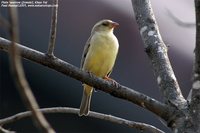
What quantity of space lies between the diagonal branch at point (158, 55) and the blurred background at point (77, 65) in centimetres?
353

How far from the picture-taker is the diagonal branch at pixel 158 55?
2.90 m

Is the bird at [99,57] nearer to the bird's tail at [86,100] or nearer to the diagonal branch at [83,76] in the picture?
the bird's tail at [86,100]

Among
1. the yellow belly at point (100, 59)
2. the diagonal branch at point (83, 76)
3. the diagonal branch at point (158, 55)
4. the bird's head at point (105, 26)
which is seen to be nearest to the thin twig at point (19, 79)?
the diagonal branch at point (83, 76)

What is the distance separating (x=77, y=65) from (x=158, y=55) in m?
4.11

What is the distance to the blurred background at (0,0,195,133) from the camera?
23.5ft

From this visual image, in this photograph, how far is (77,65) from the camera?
7.16 meters

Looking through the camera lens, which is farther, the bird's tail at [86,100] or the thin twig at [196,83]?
the bird's tail at [86,100]

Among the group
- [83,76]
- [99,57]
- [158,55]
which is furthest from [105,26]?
[83,76]

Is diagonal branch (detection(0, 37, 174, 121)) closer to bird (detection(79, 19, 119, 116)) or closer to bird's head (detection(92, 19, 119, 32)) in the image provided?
bird (detection(79, 19, 119, 116))

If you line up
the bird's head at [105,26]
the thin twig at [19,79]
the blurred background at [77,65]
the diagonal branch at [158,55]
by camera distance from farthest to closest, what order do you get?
the blurred background at [77,65]
the bird's head at [105,26]
the diagonal branch at [158,55]
the thin twig at [19,79]

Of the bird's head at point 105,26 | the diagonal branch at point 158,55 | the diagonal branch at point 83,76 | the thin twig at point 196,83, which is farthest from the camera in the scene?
the bird's head at point 105,26

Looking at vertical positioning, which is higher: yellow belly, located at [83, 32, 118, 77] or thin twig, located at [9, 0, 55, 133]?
thin twig, located at [9, 0, 55, 133]

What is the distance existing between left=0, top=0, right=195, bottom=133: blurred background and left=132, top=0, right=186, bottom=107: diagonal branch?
11.6 ft

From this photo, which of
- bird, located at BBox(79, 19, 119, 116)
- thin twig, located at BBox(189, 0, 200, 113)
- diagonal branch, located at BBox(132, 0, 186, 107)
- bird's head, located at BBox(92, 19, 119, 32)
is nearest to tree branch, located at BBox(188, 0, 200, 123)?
thin twig, located at BBox(189, 0, 200, 113)
